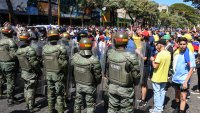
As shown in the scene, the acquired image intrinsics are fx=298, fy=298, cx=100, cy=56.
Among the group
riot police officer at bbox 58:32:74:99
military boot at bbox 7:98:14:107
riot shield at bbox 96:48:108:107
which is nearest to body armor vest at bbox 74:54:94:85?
riot shield at bbox 96:48:108:107

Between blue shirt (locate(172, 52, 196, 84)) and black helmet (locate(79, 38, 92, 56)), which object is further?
blue shirt (locate(172, 52, 196, 84))

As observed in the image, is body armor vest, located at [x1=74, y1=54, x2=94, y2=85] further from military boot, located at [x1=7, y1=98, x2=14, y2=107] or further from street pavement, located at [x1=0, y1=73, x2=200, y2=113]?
military boot, located at [x1=7, y1=98, x2=14, y2=107]

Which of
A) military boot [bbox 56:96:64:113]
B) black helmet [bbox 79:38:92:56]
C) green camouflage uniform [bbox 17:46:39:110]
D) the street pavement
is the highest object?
black helmet [bbox 79:38:92:56]

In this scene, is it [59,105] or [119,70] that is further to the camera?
[59,105]

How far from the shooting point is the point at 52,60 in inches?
265

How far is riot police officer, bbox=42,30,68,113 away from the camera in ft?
21.9

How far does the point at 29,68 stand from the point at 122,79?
9.54ft

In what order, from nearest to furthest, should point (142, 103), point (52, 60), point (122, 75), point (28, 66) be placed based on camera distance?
point (122, 75) → point (52, 60) → point (28, 66) → point (142, 103)

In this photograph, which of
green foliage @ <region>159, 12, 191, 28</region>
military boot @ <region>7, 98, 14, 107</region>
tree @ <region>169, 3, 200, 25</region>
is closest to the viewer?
military boot @ <region>7, 98, 14, 107</region>

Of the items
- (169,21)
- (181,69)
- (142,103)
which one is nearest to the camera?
(181,69)

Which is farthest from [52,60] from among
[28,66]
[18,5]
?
[18,5]

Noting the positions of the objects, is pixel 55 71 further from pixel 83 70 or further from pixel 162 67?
pixel 162 67

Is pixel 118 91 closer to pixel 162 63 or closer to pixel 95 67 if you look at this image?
pixel 95 67

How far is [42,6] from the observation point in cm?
3869
